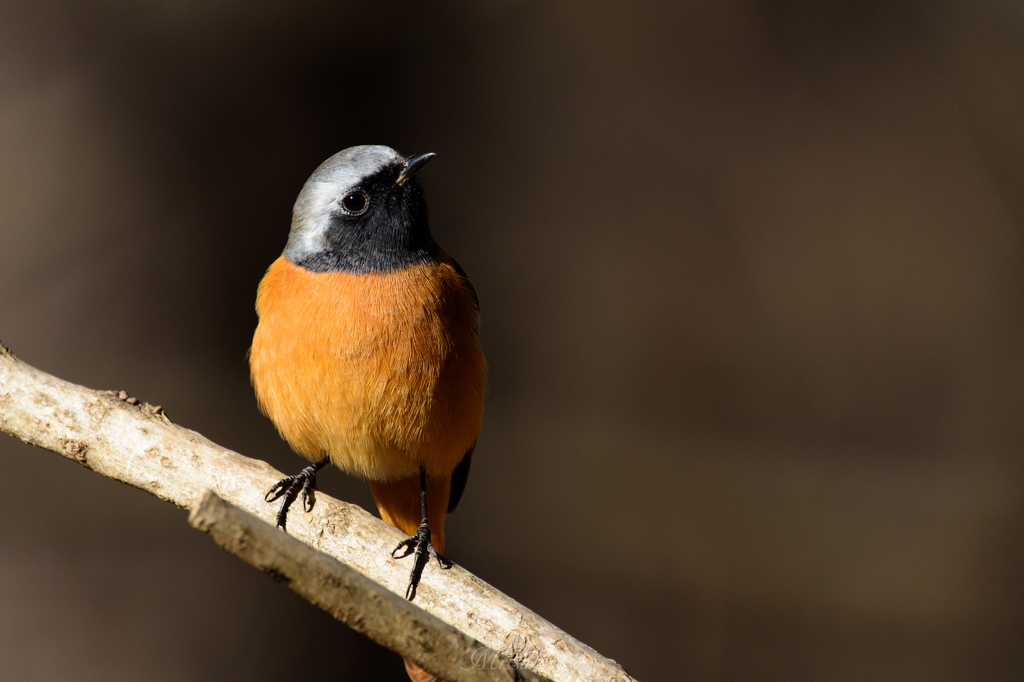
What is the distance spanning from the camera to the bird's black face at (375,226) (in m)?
3.21

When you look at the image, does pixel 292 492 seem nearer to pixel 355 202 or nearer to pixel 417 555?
pixel 417 555

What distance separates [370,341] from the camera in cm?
296

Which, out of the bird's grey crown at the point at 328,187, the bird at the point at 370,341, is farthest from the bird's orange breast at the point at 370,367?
the bird's grey crown at the point at 328,187

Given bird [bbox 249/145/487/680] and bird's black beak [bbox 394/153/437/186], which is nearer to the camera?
bird [bbox 249/145/487/680]

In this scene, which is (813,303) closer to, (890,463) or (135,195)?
(890,463)

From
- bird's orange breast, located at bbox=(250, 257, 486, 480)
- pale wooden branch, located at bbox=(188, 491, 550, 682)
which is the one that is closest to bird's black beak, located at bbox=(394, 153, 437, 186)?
bird's orange breast, located at bbox=(250, 257, 486, 480)

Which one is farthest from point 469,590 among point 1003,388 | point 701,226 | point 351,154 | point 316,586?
point 1003,388

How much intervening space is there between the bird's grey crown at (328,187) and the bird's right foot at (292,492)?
938 mm

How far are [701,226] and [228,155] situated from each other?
3.60 meters

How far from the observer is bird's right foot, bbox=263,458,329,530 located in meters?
2.86

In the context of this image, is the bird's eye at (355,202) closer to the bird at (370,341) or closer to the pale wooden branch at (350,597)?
the bird at (370,341)

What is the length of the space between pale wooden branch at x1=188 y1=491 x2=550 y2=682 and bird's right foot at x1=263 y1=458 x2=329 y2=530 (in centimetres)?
114

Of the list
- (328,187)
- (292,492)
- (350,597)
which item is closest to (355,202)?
(328,187)

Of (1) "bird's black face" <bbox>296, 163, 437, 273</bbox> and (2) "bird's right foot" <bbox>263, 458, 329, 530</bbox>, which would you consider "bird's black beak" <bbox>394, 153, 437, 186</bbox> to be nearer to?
(1) "bird's black face" <bbox>296, 163, 437, 273</bbox>
